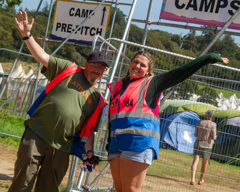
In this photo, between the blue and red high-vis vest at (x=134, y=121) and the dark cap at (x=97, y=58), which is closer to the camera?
the blue and red high-vis vest at (x=134, y=121)

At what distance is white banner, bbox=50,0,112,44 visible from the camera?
26.2ft

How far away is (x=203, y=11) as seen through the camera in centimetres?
685

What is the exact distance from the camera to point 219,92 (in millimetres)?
5363

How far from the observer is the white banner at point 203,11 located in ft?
22.0

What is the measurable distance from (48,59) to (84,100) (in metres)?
0.53

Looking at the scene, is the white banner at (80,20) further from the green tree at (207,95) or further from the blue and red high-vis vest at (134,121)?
the blue and red high-vis vest at (134,121)

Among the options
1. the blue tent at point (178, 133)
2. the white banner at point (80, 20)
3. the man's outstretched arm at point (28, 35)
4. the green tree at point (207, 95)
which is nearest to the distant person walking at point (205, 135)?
the blue tent at point (178, 133)

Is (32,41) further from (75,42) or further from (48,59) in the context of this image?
(75,42)

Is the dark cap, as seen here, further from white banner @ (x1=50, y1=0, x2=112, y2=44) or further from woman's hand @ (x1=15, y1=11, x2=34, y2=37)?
white banner @ (x1=50, y1=0, x2=112, y2=44)

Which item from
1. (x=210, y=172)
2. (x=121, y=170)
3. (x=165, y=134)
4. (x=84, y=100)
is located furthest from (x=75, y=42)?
(x=121, y=170)

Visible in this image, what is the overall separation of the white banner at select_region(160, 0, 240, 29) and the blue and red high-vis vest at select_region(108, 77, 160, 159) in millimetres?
3942

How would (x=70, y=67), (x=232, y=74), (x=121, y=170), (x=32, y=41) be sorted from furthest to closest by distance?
(x=232, y=74)
(x=70, y=67)
(x=32, y=41)
(x=121, y=170)

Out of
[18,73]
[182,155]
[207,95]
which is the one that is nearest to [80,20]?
[207,95]

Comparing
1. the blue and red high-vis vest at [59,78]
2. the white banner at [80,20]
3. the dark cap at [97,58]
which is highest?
the white banner at [80,20]
